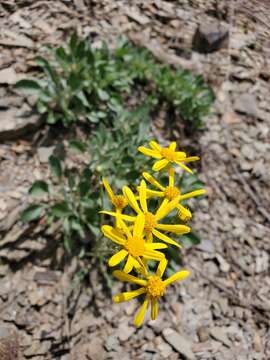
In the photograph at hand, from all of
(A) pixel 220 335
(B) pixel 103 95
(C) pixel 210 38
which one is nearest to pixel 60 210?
(B) pixel 103 95

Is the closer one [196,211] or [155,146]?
[155,146]

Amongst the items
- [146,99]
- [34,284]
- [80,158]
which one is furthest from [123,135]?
[34,284]

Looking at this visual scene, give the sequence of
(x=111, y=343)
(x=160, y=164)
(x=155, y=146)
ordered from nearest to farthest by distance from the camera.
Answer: (x=160, y=164)
(x=155, y=146)
(x=111, y=343)

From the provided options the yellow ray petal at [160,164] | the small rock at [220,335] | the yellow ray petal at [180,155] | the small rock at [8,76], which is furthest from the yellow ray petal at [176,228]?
the small rock at [8,76]

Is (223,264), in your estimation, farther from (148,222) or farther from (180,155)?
(148,222)

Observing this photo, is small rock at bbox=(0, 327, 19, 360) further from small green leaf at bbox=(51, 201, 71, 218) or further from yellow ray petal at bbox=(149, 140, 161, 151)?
yellow ray petal at bbox=(149, 140, 161, 151)

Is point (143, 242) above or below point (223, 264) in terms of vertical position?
above

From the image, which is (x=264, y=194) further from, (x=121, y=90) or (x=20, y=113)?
(x=20, y=113)
